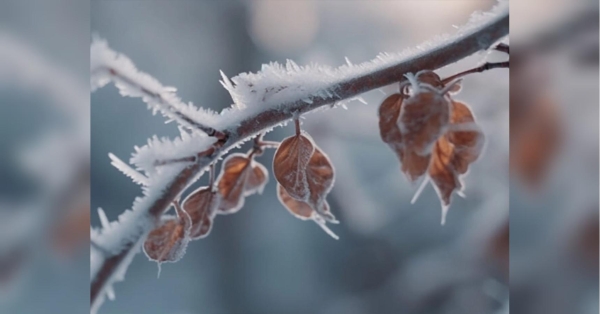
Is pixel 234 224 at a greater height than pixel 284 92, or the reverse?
pixel 234 224

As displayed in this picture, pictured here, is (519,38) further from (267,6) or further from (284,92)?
(267,6)

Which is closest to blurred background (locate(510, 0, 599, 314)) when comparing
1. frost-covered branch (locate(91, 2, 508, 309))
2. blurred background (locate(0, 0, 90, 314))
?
frost-covered branch (locate(91, 2, 508, 309))

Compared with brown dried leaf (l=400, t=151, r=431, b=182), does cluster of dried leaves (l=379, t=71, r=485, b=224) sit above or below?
above

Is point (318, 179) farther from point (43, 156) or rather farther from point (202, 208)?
point (43, 156)

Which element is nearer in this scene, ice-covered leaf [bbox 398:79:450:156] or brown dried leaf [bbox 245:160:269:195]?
ice-covered leaf [bbox 398:79:450:156]

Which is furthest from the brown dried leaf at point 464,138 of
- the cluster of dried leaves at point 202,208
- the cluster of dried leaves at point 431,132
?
the cluster of dried leaves at point 202,208

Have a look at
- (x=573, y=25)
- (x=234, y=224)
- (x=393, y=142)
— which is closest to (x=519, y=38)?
(x=573, y=25)

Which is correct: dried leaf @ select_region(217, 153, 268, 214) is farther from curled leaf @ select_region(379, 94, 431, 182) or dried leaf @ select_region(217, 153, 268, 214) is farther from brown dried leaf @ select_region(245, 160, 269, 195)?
curled leaf @ select_region(379, 94, 431, 182)
